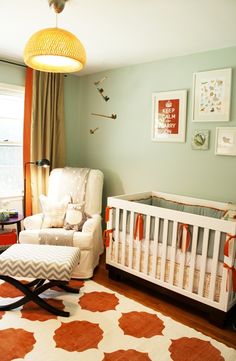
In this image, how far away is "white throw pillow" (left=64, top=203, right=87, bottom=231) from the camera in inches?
122

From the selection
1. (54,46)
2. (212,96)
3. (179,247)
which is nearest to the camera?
(54,46)

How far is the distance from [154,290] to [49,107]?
8.37ft

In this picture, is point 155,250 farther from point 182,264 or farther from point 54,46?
point 54,46

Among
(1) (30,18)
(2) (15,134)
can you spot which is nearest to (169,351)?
(1) (30,18)

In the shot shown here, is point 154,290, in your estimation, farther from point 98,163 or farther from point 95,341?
point 98,163

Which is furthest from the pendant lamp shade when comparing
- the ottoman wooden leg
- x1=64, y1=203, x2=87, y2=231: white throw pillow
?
x1=64, y1=203, x2=87, y2=231: white throw pillow

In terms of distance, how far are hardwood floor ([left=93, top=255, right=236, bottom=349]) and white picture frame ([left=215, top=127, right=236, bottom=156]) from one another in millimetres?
1486

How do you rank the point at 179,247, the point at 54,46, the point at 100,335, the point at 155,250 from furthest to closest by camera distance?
the point at 155,250
the point at 179,247
the point at 100,335
the point at 54,46

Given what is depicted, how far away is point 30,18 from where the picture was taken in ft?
7.45

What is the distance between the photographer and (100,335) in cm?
206

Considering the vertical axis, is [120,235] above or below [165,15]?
below

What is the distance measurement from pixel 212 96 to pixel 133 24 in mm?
1059

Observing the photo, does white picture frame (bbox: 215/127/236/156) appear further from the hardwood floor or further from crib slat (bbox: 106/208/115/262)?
the hardwood floor

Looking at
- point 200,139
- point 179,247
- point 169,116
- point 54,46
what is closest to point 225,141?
point 200,139
